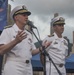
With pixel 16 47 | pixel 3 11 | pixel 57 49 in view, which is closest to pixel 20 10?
pixel 16 47

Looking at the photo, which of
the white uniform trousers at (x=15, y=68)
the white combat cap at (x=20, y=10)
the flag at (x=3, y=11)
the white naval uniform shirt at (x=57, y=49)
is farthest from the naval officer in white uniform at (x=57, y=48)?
the flag at (x=3, y=11)

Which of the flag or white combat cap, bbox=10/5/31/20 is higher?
the flag

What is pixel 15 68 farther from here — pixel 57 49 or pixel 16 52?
pixel 57 49

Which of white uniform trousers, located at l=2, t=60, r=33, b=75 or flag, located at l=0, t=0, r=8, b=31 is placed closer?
white uniform trousers, located at l=2, t=60, r=33, b=75

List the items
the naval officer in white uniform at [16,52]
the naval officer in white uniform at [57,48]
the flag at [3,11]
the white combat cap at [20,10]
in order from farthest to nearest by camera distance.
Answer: the flag at [3,11] → the naval officer in white uniform at [57,48] → the white combat cap at [20,10] → the naval officer in white uniform at [16,52]

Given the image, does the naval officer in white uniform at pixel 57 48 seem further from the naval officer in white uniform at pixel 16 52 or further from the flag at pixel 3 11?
the flag at pixel 3 11

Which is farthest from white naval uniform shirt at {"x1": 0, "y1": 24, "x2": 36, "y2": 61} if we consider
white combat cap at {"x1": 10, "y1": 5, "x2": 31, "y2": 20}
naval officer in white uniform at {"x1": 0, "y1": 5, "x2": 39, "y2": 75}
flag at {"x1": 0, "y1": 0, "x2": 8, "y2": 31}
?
flag at {"x1": 0, "y1": 0, "x2": 8, "y2": 31}

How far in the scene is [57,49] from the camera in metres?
4.13

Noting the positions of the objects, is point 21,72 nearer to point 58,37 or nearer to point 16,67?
point 16,67

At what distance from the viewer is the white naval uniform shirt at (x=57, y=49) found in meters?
4.05

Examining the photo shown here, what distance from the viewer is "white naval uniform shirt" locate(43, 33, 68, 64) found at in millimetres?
4055

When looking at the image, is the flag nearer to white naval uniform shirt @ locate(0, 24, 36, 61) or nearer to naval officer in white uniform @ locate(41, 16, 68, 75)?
naval officer in white uniform @ locate(41, 16, 68, 75)

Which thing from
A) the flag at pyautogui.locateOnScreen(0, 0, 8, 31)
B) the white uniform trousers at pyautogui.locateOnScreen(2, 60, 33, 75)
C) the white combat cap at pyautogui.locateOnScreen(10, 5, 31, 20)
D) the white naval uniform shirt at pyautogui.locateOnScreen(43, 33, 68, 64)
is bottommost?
the white uniform trousers at pyautogui.locateOnScreen(2, 60, 33, 75)

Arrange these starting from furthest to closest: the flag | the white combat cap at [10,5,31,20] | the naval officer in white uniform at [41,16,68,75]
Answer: the flag
the naval officer in white uniform at [41,16,68,75]
the white combat cap at [10,5,31,20]
